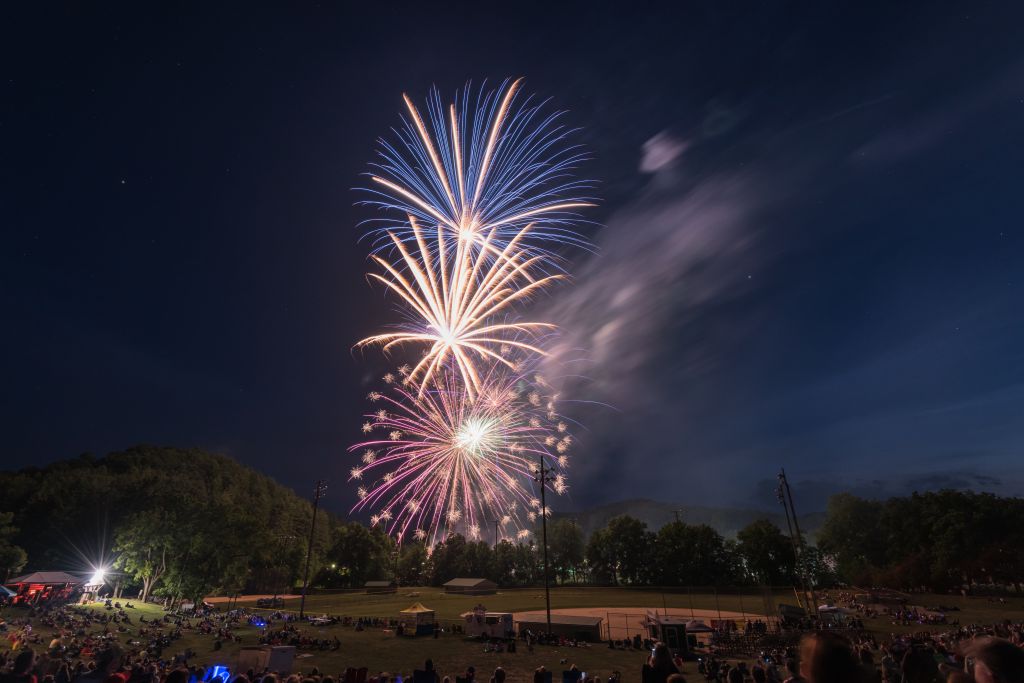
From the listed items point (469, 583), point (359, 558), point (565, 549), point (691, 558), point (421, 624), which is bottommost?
point (421, 624)

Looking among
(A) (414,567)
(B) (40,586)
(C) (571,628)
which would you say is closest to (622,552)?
(A) (414,567)

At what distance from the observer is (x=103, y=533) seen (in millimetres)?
81125

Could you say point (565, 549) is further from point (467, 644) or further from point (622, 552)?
point (467, 644)

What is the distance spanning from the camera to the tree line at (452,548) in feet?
222

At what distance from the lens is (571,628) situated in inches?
1532

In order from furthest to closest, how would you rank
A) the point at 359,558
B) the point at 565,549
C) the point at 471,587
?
the point at 565,549
the point at 359,558
the point at 471,587

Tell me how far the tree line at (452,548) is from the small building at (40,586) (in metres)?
9.95

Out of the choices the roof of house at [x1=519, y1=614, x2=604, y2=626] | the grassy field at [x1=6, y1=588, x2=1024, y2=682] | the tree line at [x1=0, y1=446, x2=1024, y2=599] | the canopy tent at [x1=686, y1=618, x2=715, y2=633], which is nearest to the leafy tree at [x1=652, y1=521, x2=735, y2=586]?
the tree line at [x1=0, y1=446, x2=1024, y2=599]

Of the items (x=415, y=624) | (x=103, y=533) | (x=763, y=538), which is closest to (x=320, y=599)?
(x=103, y=533)

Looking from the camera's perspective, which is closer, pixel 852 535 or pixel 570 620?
pixel 570 620

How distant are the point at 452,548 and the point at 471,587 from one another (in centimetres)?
2540

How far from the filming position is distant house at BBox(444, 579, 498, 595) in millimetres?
84750

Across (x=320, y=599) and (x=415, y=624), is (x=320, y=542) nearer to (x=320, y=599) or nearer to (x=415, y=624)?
(x=320, y=599)

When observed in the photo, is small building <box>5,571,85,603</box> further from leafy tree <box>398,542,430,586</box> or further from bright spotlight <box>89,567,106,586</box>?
leafy tree <box>398,542,430,586</box>
